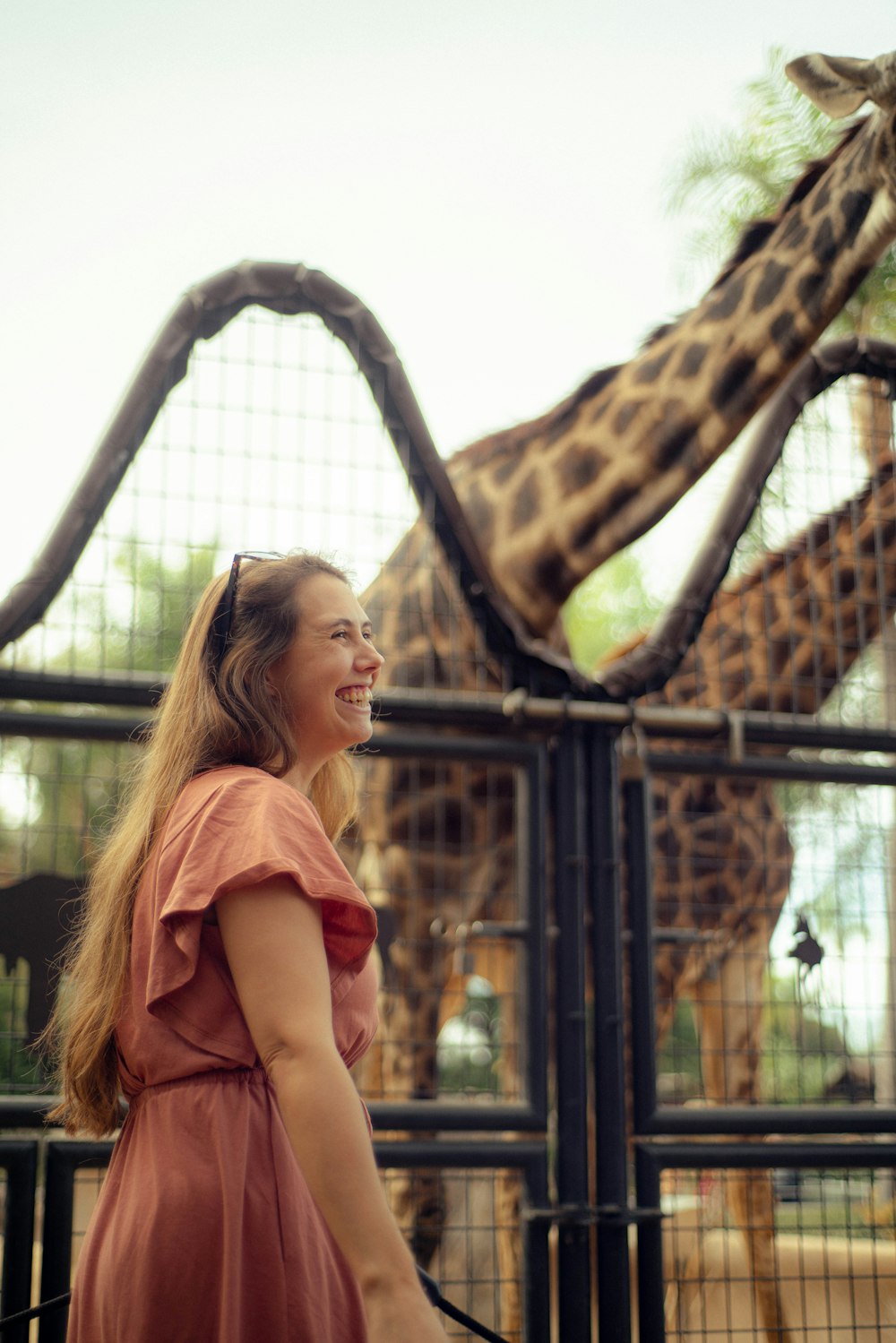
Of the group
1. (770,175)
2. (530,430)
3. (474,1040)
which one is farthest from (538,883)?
(770,175)

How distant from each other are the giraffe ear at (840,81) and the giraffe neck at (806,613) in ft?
3.76

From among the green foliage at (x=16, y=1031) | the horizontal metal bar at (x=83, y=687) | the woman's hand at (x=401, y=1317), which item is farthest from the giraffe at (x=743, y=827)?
the woman's hand at (x=401, y=1317)

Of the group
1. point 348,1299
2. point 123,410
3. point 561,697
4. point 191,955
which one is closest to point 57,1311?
point 348,1299

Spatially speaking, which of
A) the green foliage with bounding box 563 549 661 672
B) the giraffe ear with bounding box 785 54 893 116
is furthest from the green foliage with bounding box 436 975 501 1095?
A: the green foliage with bounding box 563 549 661 672

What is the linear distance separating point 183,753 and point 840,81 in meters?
3.46

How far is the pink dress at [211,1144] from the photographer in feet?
5.00

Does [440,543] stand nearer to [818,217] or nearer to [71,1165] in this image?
[71,1165]

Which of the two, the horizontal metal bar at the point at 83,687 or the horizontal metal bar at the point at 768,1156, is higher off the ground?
the horizontal metal bar at the point at 83,687

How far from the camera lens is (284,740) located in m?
1.83

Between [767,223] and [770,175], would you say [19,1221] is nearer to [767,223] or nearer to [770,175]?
[767,223]

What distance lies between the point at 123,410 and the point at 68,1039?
1.76 meters

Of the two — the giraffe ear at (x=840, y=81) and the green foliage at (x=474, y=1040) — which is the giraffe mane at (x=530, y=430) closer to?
the giraffe ear at (x=840, y=81)

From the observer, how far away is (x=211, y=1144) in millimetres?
1580

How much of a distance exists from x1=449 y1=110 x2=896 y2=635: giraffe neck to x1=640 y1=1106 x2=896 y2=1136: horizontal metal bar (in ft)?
6.79
